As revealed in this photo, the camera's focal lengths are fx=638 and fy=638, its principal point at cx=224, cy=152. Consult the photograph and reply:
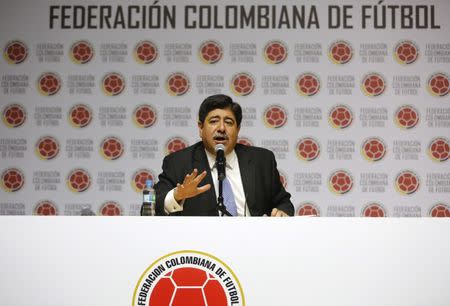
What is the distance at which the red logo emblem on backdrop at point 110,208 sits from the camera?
458 centimetres

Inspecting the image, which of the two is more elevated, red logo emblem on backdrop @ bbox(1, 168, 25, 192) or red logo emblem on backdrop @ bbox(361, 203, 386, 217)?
red logo emblem on backdrop @ bbox(1, 168, 25, 192)

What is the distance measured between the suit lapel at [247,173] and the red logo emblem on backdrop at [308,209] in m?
1.29

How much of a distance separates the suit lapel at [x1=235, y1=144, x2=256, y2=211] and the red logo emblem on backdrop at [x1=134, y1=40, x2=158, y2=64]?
1.51 meters

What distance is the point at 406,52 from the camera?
4.57 metres

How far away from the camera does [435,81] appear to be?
15.0ft

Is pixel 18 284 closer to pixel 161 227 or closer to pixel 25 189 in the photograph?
pixel 161 227

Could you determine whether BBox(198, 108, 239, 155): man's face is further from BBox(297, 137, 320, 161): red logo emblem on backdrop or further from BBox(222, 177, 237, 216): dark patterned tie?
BBox(297, 137, 320, 161): red logo emblem on backdrop

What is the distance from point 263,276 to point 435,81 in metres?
2.90

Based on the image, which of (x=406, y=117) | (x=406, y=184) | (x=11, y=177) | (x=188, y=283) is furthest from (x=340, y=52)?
(x=188, y=283)

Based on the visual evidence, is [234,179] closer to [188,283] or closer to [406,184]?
[188,283]

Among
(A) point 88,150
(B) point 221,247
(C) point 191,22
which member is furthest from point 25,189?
(B) point 221,247

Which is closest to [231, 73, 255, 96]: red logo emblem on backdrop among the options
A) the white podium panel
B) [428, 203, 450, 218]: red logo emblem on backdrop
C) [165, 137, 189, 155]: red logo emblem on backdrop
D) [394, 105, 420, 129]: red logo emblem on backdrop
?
[165, 137, 189, 155]: red logo emblem on backdrop

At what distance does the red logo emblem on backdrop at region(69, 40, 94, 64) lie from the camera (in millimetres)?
4660

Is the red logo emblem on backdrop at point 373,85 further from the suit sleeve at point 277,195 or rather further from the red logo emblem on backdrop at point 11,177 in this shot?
the red logo emblem on backdrop at point 11,177
